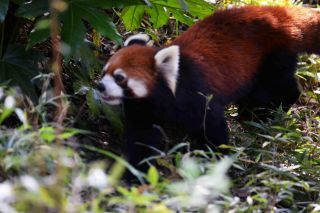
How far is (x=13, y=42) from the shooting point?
346 cm

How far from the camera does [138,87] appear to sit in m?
2.96

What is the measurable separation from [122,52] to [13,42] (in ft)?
2.58

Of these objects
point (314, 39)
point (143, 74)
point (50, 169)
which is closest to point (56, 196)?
point (50, 169)

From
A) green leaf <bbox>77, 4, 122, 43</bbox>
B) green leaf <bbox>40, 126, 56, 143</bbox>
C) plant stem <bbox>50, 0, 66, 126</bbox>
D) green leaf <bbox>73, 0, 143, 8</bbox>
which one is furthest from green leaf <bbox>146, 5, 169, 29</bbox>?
green leaf <bbox>40, 126, 56, 143</bbox>

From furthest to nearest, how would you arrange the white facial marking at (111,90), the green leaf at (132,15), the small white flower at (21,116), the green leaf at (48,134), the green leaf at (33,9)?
the green leaf at (132,15) < the green leaf at (33,9) < the white facial marking at (111,90) < the small white flower at (21,116) < the green leaf at (48,134)

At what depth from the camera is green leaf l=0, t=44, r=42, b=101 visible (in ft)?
10.3

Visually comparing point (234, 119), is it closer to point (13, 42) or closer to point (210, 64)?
point (210, 64)

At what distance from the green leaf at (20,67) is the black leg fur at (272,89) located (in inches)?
52.7

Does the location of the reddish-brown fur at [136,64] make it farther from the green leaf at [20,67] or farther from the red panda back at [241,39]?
the green leaf at [20,67]

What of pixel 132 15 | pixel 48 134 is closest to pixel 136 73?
pixel 132 15

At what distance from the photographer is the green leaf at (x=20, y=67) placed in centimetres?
313

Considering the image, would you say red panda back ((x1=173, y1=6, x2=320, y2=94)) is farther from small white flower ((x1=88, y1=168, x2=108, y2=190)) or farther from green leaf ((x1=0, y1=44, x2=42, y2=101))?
small white flower ((x1=88, y1=168, x2=108, y2=190))

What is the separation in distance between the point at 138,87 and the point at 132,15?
1.01 meters

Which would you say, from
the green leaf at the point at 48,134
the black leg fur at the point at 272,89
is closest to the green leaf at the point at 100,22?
the black leg fur at the point at 272,89
